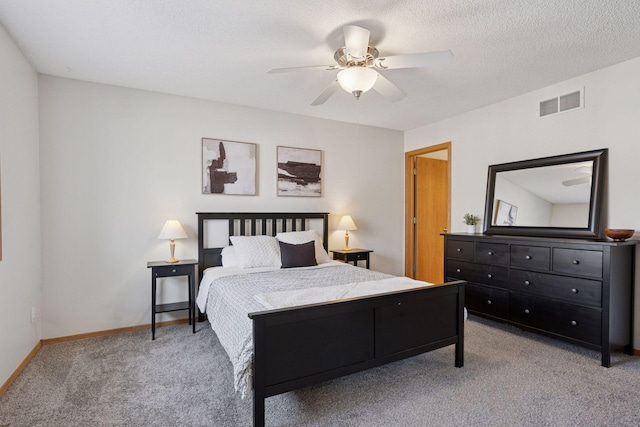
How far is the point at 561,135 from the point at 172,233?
411 centimetres

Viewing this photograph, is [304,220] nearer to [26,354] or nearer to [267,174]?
[267,174]

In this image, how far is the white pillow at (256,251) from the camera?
3.60 m

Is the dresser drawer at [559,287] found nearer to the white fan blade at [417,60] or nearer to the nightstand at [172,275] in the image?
the white fan blade at [417,60]

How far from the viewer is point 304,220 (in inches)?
175

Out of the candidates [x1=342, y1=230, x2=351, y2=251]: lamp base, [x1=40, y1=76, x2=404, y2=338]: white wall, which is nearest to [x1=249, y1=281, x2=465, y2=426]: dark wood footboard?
[x1=342, y1=230, x2=351, y2=251]: lamp base

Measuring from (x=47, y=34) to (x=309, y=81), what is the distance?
2.11 meters

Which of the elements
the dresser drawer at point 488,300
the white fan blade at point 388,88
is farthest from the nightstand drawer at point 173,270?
the dresser drawer at point 488,300

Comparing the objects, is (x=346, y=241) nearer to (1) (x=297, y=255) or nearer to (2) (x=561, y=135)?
(1) (x=297, y=255)

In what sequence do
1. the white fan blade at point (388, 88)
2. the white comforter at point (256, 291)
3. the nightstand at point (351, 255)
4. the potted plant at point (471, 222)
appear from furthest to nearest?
the nightstand at point (351, 255) < the potted plant at point (471, 222) < the white fan blade at point (388, 88) < the white comforter at point (256, 291)

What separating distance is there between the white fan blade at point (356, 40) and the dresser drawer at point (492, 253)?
2398 mm

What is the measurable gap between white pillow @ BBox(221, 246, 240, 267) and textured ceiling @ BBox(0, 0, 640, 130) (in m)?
1.76

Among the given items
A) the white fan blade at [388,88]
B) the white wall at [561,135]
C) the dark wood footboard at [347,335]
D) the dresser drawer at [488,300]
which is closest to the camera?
the dark wood footboard at [347,335]

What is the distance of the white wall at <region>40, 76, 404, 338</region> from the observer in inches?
128

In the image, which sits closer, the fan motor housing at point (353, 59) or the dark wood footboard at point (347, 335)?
the dark wood footboard at point (347, 335)
